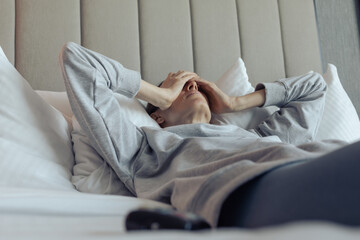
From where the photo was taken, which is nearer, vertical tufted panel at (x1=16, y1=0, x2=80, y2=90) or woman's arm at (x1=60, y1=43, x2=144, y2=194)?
woman's arm at (x1=60, y1=43, x2=144, y2=194)

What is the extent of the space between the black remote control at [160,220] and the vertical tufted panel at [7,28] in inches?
46.4

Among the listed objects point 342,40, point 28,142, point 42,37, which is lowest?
point 28,142

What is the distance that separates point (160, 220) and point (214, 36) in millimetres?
1374

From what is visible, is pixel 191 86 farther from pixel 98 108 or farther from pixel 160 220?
pixel 160 220

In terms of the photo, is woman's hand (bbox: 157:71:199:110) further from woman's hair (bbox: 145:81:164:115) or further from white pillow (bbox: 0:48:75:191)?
white pillow (bbox: 0:48:75:191)

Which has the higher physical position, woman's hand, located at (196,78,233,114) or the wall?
the wall

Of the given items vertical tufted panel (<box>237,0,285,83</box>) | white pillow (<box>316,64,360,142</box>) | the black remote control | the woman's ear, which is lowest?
white pillow (<box>316,64,360,142</box>)

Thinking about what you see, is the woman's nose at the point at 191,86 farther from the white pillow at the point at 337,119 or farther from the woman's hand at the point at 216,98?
the white pillow at the point at 337,119

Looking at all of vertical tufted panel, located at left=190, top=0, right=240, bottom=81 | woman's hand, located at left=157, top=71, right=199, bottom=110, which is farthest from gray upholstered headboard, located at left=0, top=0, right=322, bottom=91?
woman's hand, located at left=157, top=71, right=199, bottom=110

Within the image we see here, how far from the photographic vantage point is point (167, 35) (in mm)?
1636

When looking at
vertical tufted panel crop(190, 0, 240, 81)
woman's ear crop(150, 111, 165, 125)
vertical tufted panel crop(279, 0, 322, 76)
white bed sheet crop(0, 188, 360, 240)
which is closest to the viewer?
white bed sheet crop(0, 188, 360, 240)

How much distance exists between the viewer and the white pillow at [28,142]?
0.97 m

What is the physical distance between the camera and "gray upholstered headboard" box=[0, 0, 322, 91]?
57.5 inches

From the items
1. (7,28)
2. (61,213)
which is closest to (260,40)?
(7,28)
